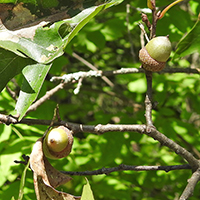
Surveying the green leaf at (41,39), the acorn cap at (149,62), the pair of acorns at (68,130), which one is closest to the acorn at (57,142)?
the pair of acorns at (68,130)

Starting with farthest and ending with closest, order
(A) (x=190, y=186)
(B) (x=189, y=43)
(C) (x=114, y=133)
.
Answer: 1. (C) (x=114, y=133)
2. (B) (x=189, y=43)
3. (A) (x=190, y=186)

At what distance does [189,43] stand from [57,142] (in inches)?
39.4

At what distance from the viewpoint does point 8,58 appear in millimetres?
1707

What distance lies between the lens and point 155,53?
1.67 meters

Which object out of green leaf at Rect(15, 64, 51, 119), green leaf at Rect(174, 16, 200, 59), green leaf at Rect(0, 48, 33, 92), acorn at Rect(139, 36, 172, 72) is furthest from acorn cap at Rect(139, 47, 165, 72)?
green leaf at Rect(0, 48, 33, 92)

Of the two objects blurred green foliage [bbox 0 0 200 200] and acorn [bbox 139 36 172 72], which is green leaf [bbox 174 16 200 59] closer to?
acorn [bbox 139 36 172 72]

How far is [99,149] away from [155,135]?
144cm

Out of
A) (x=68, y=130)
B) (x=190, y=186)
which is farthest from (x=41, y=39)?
(x=190, y=186)

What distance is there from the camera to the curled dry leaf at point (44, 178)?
144 cm

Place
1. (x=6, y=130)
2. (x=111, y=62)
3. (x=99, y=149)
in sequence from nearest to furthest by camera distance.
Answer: (x=6, y=130) → (x=99, y=149) → (x=111, y=62)

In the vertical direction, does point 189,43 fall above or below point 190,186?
above

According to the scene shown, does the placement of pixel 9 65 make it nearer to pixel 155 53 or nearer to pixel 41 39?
pixel 41 39

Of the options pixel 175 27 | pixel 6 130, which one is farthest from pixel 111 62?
pixel 6 130

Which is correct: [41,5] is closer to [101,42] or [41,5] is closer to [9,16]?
[9,16]
